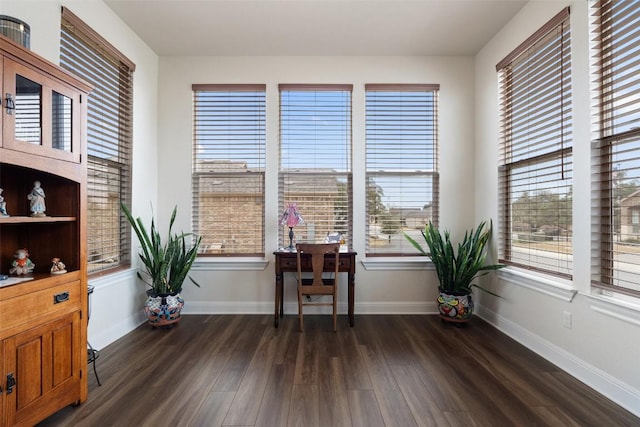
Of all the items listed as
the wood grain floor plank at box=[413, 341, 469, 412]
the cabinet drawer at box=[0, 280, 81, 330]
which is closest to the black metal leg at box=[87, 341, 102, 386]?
the cabinet drawer at box=[0, 280, 81, 330]

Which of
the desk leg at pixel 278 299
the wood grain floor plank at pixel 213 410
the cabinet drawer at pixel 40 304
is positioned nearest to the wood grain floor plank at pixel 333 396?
the wood grain floor plank at pixel 213 410

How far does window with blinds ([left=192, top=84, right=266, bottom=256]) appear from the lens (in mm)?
3338

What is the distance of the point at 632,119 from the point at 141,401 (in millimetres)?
3370

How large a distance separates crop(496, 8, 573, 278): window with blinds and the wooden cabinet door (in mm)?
3292

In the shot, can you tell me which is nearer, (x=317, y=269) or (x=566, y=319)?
(x=566, y=319)

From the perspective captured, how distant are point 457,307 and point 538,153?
155 centimetres

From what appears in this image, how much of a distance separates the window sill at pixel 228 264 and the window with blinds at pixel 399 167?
4.11 ft

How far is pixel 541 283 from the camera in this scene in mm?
2338

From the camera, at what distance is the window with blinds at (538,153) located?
220cm

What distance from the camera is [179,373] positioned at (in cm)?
208

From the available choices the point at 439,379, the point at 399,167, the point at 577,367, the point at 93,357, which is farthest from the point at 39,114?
the point at 577,367

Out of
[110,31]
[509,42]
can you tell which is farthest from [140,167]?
[509,42]

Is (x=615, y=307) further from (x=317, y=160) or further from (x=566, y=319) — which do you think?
(x=317, y=160)

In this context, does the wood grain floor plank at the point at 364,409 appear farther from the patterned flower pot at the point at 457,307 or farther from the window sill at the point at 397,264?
the window sill at the point at 397,264
